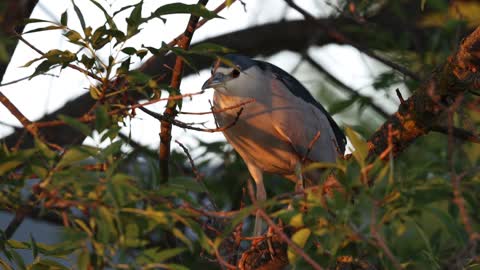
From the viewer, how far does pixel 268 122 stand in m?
3.71

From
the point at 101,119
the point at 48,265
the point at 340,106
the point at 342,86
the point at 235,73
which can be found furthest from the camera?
the point at 342,86

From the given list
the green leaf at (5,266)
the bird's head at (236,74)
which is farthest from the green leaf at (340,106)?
the green leaf at (5,266)

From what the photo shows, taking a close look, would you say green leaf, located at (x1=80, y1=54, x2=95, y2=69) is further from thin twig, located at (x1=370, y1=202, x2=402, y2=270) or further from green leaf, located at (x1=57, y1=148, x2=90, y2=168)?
thin twig, located at (x1=370, y1=202, x2=402, y2=270)

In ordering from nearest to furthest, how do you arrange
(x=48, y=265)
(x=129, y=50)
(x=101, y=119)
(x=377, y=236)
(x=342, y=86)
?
(x=377, y=236) → (x=101, y=119) → (x=48, y=265) → (x=129, y=50) → (x=342, y=86)

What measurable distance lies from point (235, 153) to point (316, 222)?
7.81 feet

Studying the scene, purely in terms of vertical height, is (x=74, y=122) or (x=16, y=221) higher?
(x=74, y=122)

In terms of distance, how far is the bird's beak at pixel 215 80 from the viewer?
3.11 meters

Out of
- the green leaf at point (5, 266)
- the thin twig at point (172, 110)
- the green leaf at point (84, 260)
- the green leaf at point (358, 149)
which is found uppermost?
the thin twig at point (172, 110)

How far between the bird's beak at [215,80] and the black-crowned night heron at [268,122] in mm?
117

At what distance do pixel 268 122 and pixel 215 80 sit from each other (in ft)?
1.69

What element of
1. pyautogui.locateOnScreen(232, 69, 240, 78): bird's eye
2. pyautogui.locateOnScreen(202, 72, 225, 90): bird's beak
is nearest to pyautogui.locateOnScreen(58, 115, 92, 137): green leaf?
pyautogui.locateOnScreen(202, 72, 225, 90): bird's beak

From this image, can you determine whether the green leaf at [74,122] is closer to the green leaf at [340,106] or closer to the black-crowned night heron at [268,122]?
the black-crowned night heron at [268,122]

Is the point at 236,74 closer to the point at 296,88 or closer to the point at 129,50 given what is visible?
the point at 296,88

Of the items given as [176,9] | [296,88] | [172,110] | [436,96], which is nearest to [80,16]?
[176,9]
